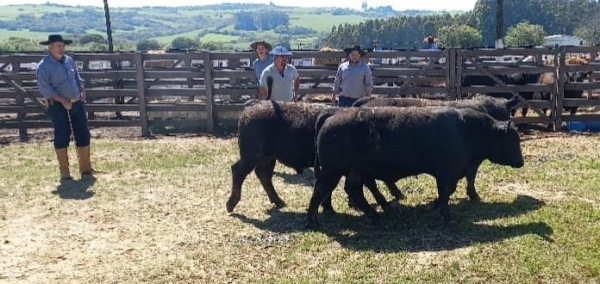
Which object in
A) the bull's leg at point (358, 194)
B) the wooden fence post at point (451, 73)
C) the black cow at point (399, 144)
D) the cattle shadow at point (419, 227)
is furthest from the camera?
the wooden fence post at point (451, 73)

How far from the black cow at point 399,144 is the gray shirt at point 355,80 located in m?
2.51

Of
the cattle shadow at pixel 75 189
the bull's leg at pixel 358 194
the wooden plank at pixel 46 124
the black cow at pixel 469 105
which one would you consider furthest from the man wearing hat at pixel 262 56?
the wooden plank at pixel 46 124

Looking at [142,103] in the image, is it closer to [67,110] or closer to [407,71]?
[67,110]

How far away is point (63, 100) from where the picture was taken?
350 inches

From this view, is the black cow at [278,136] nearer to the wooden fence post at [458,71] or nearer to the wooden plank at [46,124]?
the wooden fence post at [458,71]

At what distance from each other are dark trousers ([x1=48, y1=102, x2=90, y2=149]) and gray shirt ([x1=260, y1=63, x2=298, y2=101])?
9.80 feet

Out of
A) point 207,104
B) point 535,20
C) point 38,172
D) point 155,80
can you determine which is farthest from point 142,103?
point 535,20

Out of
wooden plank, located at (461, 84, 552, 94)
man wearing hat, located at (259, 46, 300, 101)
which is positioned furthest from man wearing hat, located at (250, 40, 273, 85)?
wooden plank, located at (461, 84, 552, 94)

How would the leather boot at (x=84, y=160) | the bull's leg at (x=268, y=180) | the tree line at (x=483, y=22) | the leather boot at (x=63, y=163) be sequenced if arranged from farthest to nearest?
1. the tree line at (x=483, y=22)
2. the leather boot at (x=84, y=160)
3. the leather boot at (x=63, y=163)
4. the bull's leg at (x=268, y=180)

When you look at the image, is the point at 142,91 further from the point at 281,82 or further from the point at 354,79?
the point at 354,79

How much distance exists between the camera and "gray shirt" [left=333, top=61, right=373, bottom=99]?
29.5 ft

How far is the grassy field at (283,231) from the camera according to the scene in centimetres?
524

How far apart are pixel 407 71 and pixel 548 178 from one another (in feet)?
17.1

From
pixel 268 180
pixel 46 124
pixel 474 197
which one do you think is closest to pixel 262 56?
pixel 268 180
